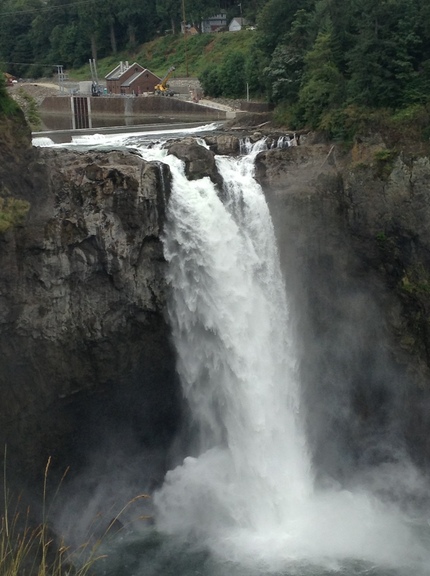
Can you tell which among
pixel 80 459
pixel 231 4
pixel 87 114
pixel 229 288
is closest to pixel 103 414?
pixel 80 459

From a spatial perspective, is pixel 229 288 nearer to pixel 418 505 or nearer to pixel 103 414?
pixel 103 414

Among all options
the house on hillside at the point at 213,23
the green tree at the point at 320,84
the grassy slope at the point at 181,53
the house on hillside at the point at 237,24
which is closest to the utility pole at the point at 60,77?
the grassy slope at the point at 181,53

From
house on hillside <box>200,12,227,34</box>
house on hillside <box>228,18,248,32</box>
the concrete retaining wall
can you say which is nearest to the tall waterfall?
the concrete retaining wall

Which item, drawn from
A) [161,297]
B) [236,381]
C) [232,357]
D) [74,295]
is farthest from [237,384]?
[74,295]

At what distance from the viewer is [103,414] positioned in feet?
84.4

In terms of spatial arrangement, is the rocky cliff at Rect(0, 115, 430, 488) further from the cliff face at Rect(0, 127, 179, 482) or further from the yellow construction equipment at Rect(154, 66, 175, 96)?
the yellow construction equipment at Rect(154, 66, 175, 96)

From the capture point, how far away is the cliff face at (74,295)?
23438 millimetres

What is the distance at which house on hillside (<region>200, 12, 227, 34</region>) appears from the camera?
76375mm

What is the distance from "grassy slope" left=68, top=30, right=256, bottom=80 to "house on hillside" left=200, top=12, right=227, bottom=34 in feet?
11.2

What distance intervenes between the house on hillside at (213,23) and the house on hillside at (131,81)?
741 inches

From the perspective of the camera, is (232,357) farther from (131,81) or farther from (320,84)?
(131,81)

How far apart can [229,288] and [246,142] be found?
649 centimetres

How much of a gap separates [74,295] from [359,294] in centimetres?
1042

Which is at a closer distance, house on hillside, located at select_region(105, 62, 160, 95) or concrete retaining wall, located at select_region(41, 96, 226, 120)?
concrete retaining wall, located at select_region(41, 96, 226, 120)
